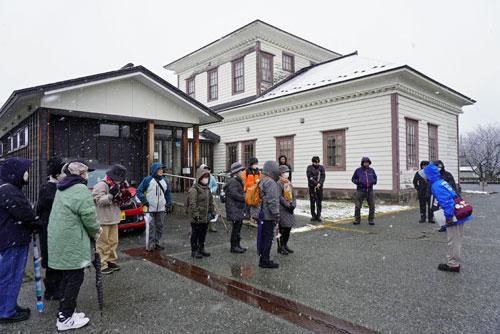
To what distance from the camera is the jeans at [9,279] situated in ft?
11.0

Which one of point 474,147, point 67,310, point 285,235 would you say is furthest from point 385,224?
point 474,147

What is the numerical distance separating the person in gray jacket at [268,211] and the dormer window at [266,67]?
47.6 ft

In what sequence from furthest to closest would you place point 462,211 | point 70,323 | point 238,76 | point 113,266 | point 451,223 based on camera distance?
point 238,76 → point 113,266 → point 451,223 → point 462,211 → point 70,323

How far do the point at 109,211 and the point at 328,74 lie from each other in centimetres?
1393

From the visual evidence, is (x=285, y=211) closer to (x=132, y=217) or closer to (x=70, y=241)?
(x=70, y=241)

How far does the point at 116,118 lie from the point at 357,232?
897cm

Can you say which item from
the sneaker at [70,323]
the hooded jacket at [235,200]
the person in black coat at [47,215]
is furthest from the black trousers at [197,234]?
the sneaker at [70,323]

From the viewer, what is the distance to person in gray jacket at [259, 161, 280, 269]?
17.0 ft

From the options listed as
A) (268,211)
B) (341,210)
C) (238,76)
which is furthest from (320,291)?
(238,76)

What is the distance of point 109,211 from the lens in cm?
501

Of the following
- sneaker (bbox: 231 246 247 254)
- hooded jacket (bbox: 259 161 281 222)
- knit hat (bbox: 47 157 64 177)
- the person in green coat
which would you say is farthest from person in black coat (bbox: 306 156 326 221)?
the person in green coat

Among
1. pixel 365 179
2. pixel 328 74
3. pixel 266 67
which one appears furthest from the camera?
pixel 266 67

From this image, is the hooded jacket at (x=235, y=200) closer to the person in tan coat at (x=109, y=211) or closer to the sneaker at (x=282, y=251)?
the sneaker at (x=282, y=251)

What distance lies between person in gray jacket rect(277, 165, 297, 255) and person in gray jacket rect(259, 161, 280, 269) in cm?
54
